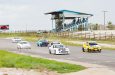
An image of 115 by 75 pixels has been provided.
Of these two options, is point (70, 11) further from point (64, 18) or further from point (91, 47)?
point (91, 47)

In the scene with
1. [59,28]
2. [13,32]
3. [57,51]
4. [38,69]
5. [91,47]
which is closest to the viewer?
[38,69]

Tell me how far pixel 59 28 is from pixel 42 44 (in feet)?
198

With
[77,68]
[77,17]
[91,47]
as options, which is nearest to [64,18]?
[77,17]

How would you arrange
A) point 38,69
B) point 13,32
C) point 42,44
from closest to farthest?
1. point 38,69
2. point 42,44
3. point 13,32

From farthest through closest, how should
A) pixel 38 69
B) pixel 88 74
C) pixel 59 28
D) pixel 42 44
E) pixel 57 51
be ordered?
pixel 59 28, pixel 42 44, pixel 57 51, pixel 38 69, pixel 88 74

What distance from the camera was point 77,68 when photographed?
32.6 metres

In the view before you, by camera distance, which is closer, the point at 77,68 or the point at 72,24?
the point at 77,68

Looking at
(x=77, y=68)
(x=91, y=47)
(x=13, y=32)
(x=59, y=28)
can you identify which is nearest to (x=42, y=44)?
(x=91, y=47)

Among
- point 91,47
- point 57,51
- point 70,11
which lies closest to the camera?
point 57,51

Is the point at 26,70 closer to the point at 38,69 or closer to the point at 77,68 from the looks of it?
the point at 38,69

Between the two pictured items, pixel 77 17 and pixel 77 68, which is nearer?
pixel 77 68

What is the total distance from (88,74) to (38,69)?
4.67 m

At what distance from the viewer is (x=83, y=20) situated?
137 m

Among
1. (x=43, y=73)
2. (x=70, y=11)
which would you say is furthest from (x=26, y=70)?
(x=70, y=11)
